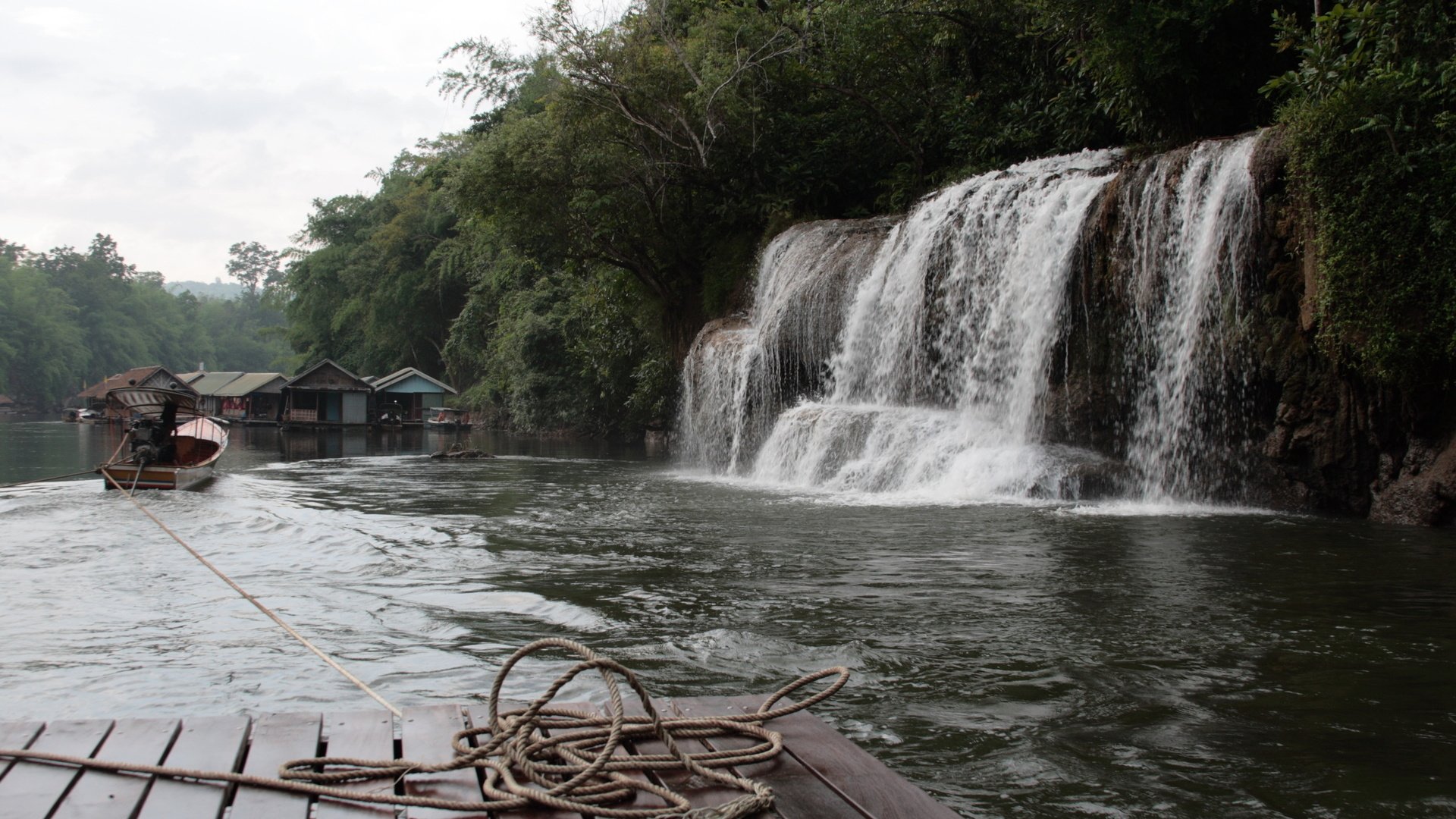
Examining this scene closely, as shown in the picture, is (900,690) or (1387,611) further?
(1387,611)

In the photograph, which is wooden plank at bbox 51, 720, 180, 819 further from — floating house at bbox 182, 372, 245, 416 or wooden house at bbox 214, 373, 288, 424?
floating house at bbox 182, 372, 245, 416

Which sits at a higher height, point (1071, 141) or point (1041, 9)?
point (1041, 9)

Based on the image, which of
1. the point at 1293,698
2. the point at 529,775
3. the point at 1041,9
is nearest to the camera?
the point at 529,775

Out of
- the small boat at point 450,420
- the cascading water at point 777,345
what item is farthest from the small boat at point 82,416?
the cascading water at point 777,345

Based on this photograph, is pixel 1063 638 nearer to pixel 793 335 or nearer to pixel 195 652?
pixel 195 652

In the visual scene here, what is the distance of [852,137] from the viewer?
76.3 feet

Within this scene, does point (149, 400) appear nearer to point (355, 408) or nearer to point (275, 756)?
point (275, 756)

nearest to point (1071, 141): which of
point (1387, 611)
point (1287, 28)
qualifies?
point (1287, 28)

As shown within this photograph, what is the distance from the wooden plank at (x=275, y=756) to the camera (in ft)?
8.82

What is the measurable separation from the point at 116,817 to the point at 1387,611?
645 cm

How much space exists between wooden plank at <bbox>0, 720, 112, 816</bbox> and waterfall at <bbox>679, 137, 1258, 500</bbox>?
34.0ft

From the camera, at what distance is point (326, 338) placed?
6222cm

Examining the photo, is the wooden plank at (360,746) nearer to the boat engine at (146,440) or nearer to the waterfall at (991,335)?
the waterfall at (991,335)

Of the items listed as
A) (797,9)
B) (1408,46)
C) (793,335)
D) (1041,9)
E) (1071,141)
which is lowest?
(793,335)
